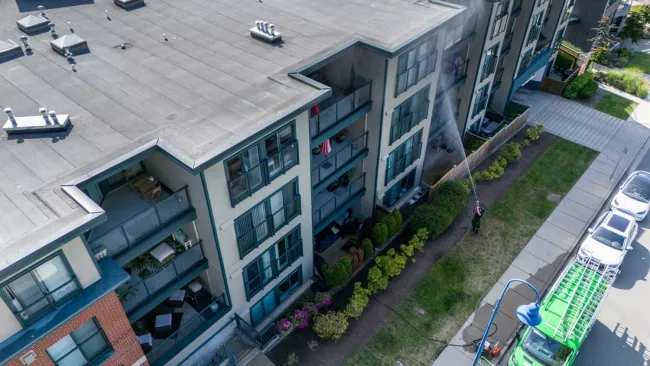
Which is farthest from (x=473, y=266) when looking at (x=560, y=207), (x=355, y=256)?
(x=560, y=207)

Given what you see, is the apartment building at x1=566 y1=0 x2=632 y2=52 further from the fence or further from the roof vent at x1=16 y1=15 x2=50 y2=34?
the roof vent at x1=16 y1=15 x2=50 y2=34

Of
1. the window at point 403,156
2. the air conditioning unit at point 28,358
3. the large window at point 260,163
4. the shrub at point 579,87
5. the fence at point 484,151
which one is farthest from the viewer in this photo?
the shrub at point 579,87

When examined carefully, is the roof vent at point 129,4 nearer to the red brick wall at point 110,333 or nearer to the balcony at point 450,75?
the red brick wall at point 110,333

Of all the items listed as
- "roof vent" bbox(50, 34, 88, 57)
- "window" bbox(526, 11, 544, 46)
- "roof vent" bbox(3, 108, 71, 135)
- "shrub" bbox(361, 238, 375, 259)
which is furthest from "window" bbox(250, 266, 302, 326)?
"window" bbox(526, 11, 544, 46)

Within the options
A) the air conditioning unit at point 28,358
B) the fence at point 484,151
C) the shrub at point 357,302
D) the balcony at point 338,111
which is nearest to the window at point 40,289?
the air conditioning unit at point 28,358

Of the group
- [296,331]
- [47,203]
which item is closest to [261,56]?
[47,203]
